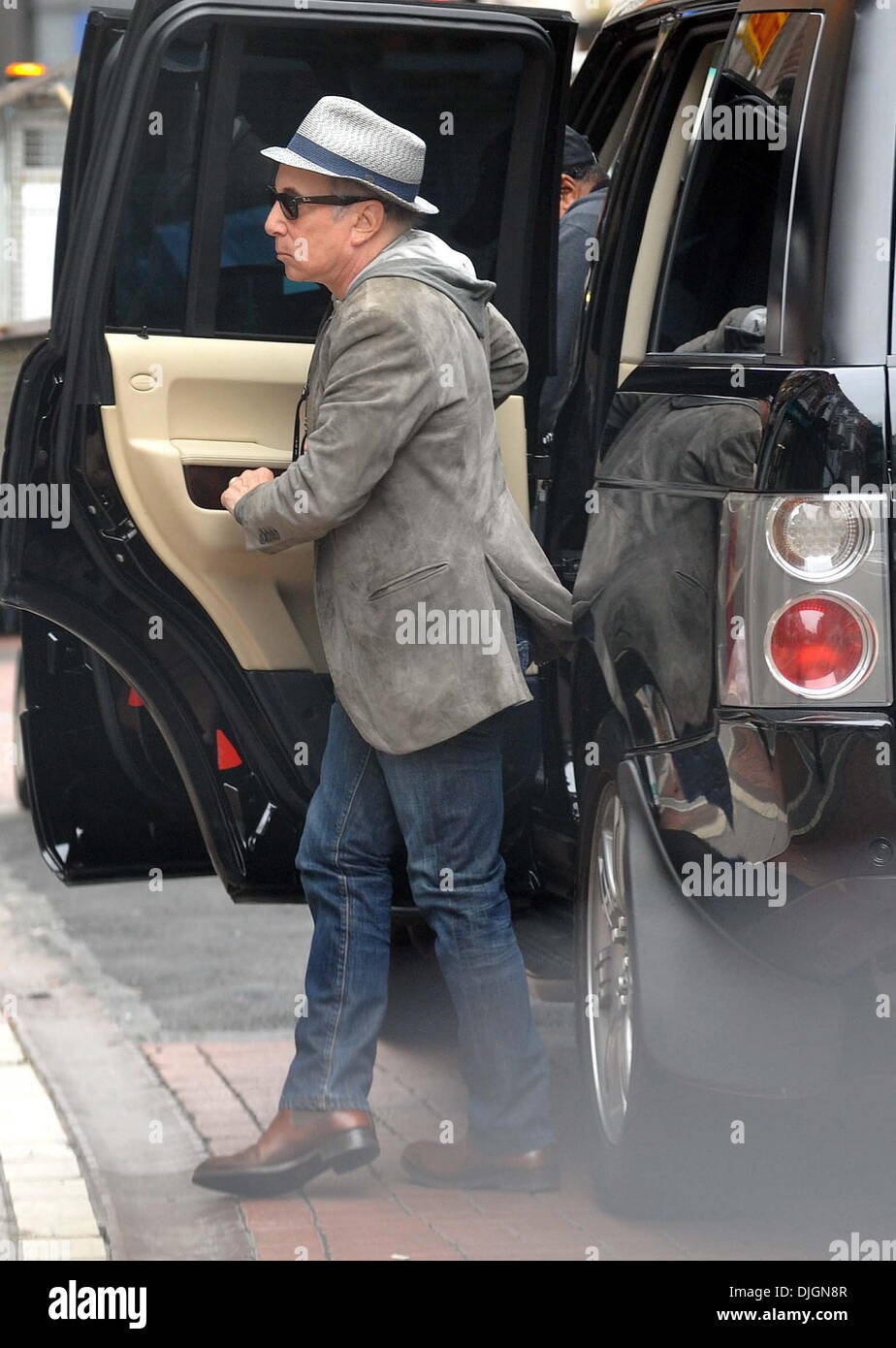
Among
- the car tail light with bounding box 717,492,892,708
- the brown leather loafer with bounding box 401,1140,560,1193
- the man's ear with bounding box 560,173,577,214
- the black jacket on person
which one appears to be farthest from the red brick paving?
the man's ear with bounding box 560,173,577,214

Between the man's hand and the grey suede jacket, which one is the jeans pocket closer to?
the grey suede jacket

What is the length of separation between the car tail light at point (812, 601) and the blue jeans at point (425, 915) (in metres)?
Result: 1.01

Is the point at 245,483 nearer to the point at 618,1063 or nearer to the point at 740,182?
the point at 740,182

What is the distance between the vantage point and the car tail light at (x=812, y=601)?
3514mm

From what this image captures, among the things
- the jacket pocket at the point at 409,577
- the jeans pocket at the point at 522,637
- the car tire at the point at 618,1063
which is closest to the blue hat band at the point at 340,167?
the jacket pocket at the point at 409,577

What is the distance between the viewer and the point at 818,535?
3547 mm

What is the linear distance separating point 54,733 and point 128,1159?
1.07 m

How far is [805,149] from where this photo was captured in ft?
12.1

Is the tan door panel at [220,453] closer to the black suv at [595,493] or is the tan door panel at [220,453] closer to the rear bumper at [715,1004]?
the black suv at [595,493]

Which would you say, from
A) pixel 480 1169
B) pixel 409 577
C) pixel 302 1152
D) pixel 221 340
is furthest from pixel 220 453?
pixel 480 1169

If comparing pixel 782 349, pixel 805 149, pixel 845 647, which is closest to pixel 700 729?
pixel 845 647

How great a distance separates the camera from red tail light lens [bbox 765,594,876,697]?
3523mm

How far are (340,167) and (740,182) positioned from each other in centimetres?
81

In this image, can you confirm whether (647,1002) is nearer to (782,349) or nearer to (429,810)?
(429,810)
